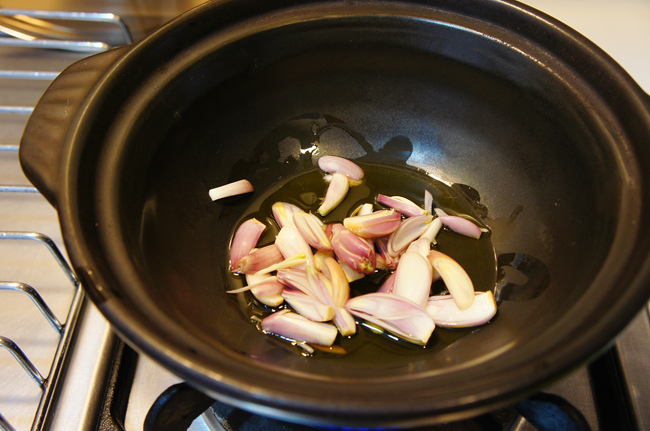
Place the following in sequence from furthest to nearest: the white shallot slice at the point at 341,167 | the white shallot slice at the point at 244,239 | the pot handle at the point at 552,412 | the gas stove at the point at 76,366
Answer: the white shallot slice at the point at 341,167
the white shallot slice at the point at 244,239
the gas stove at the point at 76,366
the pot handle at the point at 552,412

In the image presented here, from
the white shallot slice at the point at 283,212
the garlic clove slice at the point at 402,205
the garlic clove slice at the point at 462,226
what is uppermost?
the garlic clove slice at the point at 462,226

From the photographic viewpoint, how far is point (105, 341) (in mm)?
614

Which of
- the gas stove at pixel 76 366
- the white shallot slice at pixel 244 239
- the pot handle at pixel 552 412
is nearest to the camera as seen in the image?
the pot handle at pixel 552 412

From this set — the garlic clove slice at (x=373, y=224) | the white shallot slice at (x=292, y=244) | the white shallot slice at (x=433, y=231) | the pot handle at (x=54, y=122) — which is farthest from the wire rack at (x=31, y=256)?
the white shallot slice at (x=433, y=231)

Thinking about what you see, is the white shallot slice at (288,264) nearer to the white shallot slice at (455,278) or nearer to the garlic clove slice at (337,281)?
the garlic clove slice at (337,281)

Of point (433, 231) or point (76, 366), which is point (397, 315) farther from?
point (76, 366)

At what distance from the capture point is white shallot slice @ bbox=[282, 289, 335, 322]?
1.91 feet

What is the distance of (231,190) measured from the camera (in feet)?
2.29

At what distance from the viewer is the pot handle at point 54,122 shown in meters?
0.46

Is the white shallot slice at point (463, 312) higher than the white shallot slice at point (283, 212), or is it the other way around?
the white shallot slice at point (463, 312)

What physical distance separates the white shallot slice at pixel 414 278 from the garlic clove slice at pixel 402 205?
0.33 ft

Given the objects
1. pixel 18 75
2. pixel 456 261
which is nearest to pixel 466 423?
pixel 456 261

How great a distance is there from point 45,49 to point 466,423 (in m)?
1.03

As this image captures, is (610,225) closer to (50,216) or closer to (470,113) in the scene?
(470,113)
